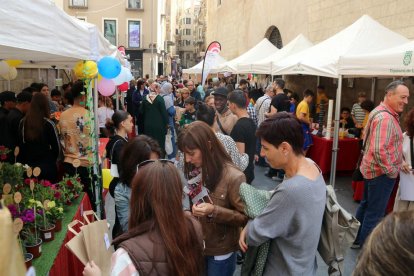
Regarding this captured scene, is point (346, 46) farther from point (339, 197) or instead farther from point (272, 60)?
point (272, 60)

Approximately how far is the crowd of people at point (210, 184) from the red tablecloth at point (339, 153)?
8.96ft

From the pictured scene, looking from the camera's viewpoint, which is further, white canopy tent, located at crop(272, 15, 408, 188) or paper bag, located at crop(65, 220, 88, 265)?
white canopy tent, located at crop(272, 15, 408, 188)

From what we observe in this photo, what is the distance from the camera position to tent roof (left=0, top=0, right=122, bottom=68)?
223 centimetres

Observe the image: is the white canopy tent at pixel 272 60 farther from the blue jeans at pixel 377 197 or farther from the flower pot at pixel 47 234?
the flower pot at pixel 47 234

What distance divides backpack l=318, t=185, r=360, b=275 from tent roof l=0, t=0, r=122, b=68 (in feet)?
6.77

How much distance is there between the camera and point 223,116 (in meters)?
5.16

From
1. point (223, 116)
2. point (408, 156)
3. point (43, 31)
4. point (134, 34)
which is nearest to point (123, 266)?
point (43, 31)

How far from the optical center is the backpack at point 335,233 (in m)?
2.13

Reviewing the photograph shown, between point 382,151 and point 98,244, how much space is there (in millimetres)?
3038

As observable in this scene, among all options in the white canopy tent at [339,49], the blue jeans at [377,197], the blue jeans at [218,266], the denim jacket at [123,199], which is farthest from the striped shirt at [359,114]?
the denim jacket at [123,199]

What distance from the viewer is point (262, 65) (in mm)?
10539

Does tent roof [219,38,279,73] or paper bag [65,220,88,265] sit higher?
tent roof [219,38,279,73]

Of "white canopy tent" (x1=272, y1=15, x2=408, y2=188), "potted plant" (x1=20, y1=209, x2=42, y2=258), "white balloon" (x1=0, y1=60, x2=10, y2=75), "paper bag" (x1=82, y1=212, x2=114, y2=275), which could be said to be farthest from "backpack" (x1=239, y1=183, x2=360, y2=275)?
"white balloon" (x1=0, y1=60, x2=10, y2=75)

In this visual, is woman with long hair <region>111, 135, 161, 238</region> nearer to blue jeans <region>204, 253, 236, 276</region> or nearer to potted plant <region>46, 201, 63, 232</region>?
potted plant <region>46, 201, 63, 232</region>
